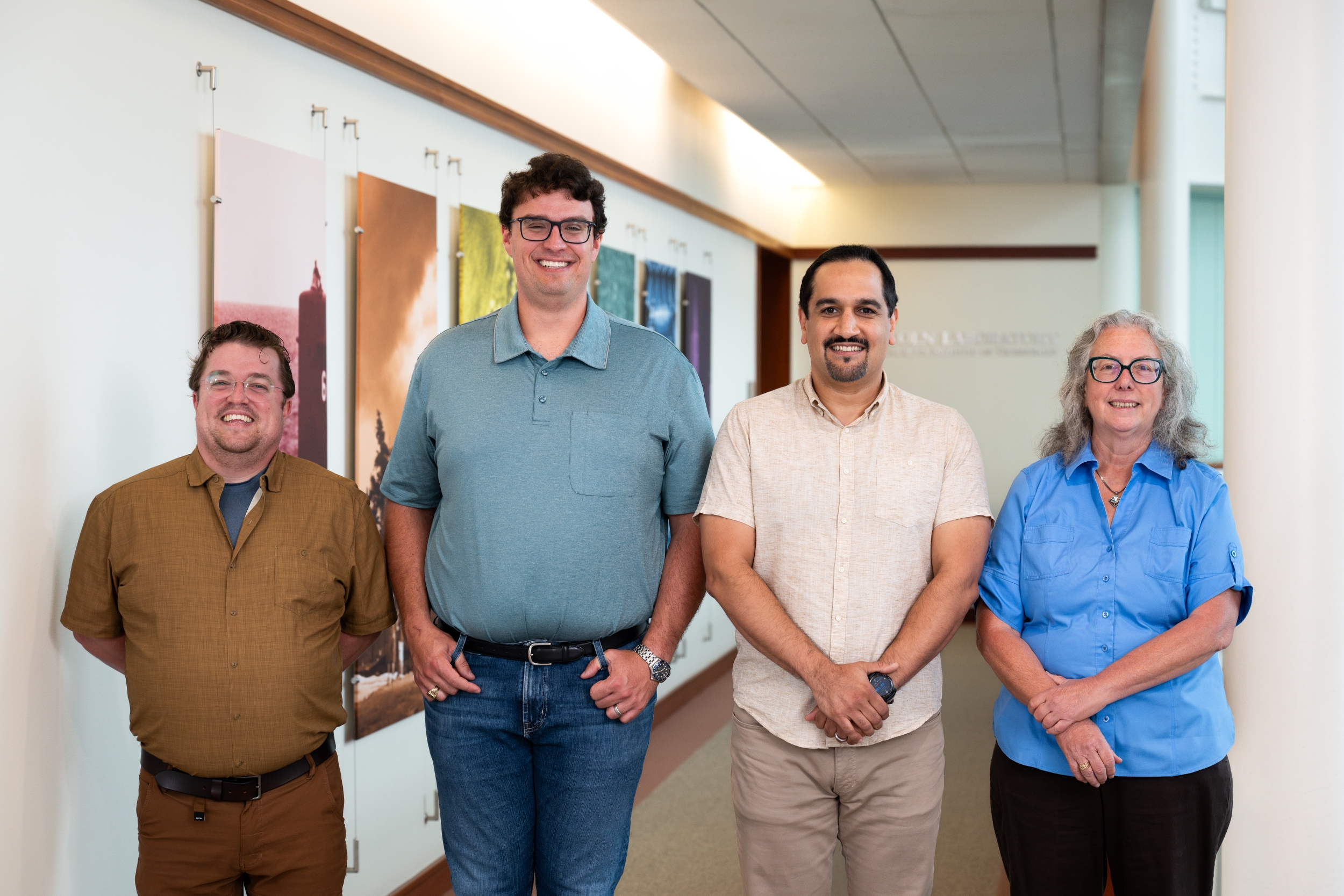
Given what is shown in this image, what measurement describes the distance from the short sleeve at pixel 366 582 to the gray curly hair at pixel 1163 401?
1.48 metres

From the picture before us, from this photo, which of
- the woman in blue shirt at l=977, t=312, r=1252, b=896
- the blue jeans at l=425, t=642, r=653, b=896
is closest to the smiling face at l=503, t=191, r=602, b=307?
the blue jeans at l=425, t=642, r=653, b=896

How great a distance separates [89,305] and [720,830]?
11.0ft

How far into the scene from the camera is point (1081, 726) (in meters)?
2.22

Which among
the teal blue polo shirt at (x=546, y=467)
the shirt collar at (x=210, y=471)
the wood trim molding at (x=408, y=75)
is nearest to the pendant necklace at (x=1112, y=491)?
the teal blue polo shirt at (x=546, y=467)

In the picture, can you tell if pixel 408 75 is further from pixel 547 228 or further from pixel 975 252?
pixel 975 252

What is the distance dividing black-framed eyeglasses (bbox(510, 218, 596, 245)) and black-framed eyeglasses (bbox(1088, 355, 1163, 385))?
1.11 metres

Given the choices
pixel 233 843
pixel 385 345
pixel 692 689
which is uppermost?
pixel 385 345

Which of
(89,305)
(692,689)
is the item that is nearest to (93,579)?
(89,305)

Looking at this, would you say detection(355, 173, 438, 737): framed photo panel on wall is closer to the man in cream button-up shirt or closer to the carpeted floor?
the carpeted floor

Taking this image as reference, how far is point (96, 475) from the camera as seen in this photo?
2.55 meters

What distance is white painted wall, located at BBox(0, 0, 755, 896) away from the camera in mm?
2338

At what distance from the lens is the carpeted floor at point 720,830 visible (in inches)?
166

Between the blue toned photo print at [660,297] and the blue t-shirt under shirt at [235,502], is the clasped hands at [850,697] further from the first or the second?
the blue toned photo print at [660,297]

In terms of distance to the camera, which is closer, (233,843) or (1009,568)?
(233,843)
